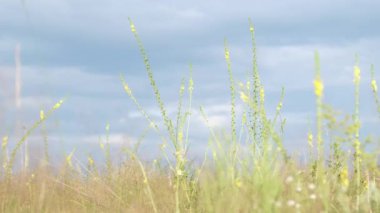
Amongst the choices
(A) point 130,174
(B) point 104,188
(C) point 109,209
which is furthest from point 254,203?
(A) point 130,174

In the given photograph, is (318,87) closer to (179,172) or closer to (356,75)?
(356,75)

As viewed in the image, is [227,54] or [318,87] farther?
[227,54]

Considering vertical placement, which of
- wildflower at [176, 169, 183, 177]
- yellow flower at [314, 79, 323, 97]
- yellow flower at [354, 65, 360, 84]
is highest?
yellow flower at [354, 65, 360, 84]

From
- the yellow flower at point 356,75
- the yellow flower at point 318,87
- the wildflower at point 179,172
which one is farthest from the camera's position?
the wildflower at point 179,172

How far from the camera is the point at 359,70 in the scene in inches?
147

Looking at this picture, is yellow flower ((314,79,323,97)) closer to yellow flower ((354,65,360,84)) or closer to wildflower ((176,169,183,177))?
yellow flower ((354,65,360,84))

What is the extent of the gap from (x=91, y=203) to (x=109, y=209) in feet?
1.24

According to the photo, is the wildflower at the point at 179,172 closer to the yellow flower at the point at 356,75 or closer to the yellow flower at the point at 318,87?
the yellow flower at the point at 356,75

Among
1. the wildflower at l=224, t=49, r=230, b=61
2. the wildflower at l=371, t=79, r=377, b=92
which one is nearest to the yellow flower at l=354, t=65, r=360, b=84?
the wildflower at l=371, t=79, r=377, b=92

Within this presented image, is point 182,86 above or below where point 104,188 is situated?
above

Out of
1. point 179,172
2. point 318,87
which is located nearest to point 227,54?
point 179,172

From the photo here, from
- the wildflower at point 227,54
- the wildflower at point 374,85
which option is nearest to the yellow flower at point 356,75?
the wildflower at point 374,85

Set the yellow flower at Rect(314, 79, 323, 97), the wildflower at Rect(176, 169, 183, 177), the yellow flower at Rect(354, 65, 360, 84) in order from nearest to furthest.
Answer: the yellow flower at Rect(314, 79, 323, 97) → the yellow flower at Rect(354, 65, 360, 84) → the wildflower at Rect(176, 169, 183, 177)

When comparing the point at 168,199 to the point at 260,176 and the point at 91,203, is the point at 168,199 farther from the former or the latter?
the point at 260,176
